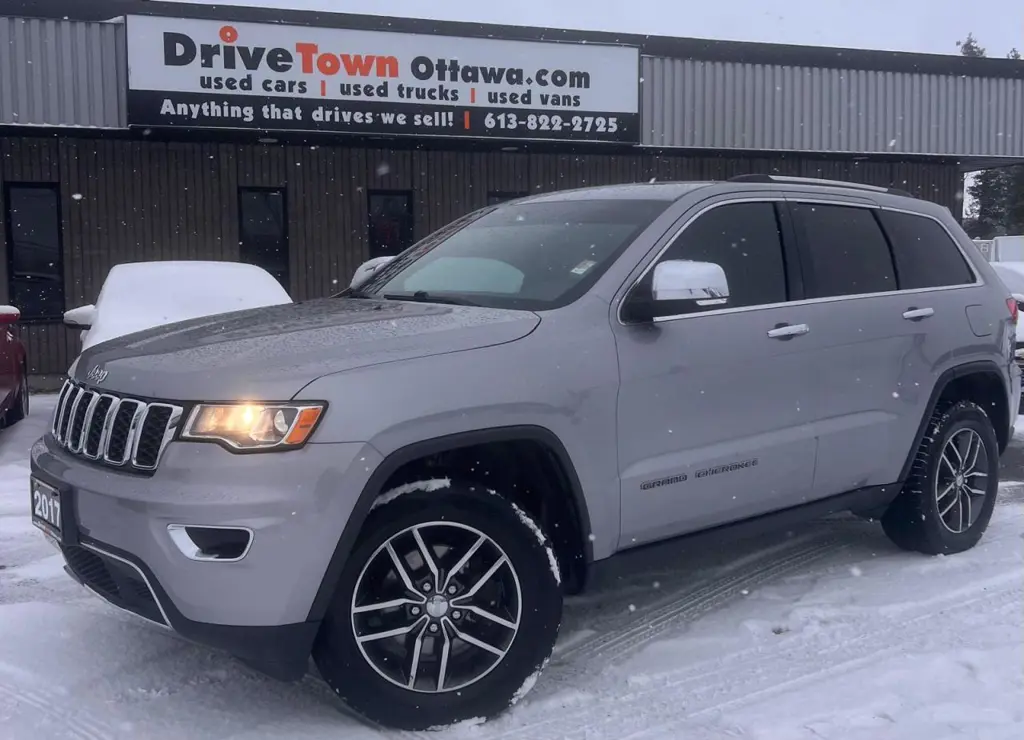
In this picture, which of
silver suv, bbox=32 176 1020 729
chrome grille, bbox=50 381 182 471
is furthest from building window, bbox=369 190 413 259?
chrome grille, bbox=50 381 182 471

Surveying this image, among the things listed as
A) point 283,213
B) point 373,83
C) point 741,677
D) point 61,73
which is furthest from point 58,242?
point 741,677

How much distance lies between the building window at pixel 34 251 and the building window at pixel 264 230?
8.19 ft

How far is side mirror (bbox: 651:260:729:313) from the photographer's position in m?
3.60

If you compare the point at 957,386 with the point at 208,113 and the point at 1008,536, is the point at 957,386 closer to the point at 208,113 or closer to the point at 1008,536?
the point at 1008,536

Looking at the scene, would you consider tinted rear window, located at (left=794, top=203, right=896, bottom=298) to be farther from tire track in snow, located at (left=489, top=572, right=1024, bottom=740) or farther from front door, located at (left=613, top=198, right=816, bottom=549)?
tire track in snow, located at (left=489, top=572, right=1024, bottom=740)

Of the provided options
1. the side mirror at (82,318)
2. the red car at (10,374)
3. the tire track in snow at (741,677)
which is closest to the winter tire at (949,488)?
the tire track in snow at (741,677)

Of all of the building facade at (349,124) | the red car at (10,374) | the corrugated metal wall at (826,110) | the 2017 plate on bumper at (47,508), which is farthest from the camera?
the corrugated metal wall at (826,110)

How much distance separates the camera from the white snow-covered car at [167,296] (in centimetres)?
791

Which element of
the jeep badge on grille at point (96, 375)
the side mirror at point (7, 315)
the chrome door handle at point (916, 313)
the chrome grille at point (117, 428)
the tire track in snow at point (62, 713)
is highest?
the chrome door handle at point (916, 313)

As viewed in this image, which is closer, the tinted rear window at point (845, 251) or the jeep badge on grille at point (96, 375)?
the jeep badge on grille at point (96, 375)

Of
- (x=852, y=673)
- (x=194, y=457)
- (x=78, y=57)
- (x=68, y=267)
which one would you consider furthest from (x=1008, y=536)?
(x=68, y=267)

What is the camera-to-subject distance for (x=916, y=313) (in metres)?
4.73

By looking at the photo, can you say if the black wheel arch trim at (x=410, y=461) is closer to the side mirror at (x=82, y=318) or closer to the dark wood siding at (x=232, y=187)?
the side mirror at (x=82, y=318)

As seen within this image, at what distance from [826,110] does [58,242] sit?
11.6 metres
